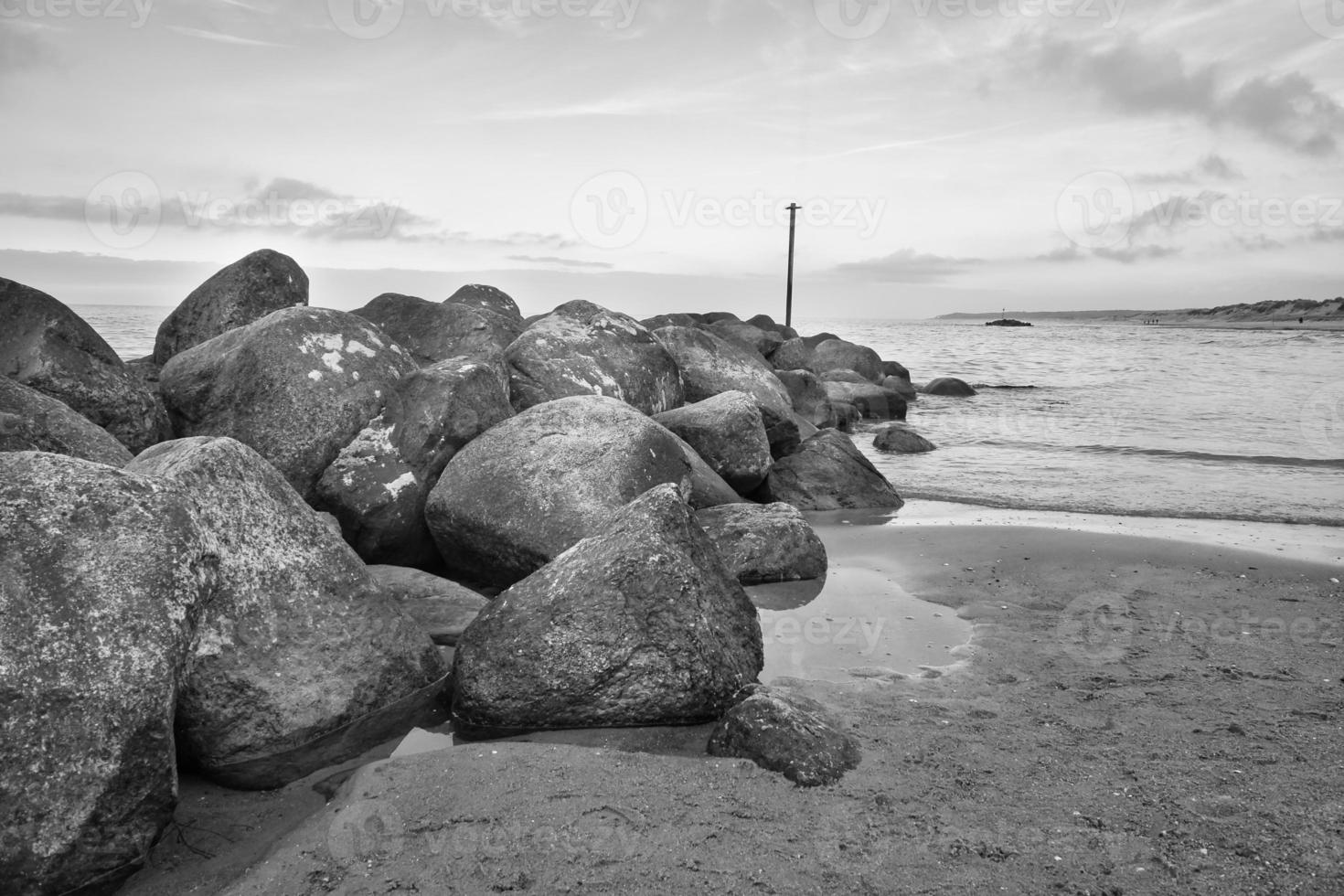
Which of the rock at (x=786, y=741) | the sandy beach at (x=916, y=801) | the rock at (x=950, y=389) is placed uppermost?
the rock at (x=786, y=741)

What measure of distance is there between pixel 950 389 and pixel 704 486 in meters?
19.3

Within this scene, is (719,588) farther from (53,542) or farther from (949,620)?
(53,542)

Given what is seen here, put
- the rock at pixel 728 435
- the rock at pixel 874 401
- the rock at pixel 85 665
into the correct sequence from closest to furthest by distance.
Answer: the rock at pixel 85 665 → the rock at pixel 728 435 → the rock at pixel 874 401

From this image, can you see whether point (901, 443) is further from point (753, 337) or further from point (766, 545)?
point (753, 337)

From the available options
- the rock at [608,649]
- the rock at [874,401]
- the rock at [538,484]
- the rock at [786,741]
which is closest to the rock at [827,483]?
the rock at [538,484]

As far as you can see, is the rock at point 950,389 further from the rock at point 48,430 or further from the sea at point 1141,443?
the rock at point 48,430

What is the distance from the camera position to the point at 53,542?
3.33 m

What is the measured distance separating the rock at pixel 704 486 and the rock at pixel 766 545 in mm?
468

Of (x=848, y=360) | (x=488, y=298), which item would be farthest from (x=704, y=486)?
(x=848, y=360)

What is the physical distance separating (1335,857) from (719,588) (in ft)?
8.96

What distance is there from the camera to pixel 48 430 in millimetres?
5340

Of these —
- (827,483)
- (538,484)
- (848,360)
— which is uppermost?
(538,484)

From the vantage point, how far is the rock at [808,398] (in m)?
16.4

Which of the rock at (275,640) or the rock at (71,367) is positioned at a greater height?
the rock at (71,367)
